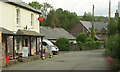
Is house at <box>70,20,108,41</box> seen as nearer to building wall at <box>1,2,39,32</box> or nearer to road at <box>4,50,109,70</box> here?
building wall at <box>1,2,39,32</box>

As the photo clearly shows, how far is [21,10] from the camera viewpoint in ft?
75.2

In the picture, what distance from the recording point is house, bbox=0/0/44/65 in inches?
756

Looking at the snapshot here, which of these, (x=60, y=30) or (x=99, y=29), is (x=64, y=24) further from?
(x=60, y=30)

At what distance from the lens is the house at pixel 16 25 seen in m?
19.2

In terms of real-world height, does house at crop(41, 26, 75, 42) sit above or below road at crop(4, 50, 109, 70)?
above

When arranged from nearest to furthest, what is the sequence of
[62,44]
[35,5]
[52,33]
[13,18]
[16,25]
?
1. [13,18]
2. [16,25]
3. [62,44]
4. [52,33]
5. [35,5]

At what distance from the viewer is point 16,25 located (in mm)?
21844

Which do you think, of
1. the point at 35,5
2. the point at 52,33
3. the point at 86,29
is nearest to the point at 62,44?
the point at 52,33

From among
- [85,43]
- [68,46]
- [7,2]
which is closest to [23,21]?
[7,2]

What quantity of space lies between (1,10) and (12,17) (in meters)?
2.01

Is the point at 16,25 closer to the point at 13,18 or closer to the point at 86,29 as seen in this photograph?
the point at 13,18

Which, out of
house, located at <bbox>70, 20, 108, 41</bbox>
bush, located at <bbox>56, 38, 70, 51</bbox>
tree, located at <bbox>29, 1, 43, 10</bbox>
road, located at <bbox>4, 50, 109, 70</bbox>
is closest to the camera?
road, located at <bbox>4, 50, 109, 70</bbox>

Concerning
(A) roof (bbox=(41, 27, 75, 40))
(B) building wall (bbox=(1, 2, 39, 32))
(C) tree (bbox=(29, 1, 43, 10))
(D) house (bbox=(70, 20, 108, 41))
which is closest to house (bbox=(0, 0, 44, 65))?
(B) building wall (bbox=(1, 2, 39, 32))

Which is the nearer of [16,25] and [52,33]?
[16,25]
